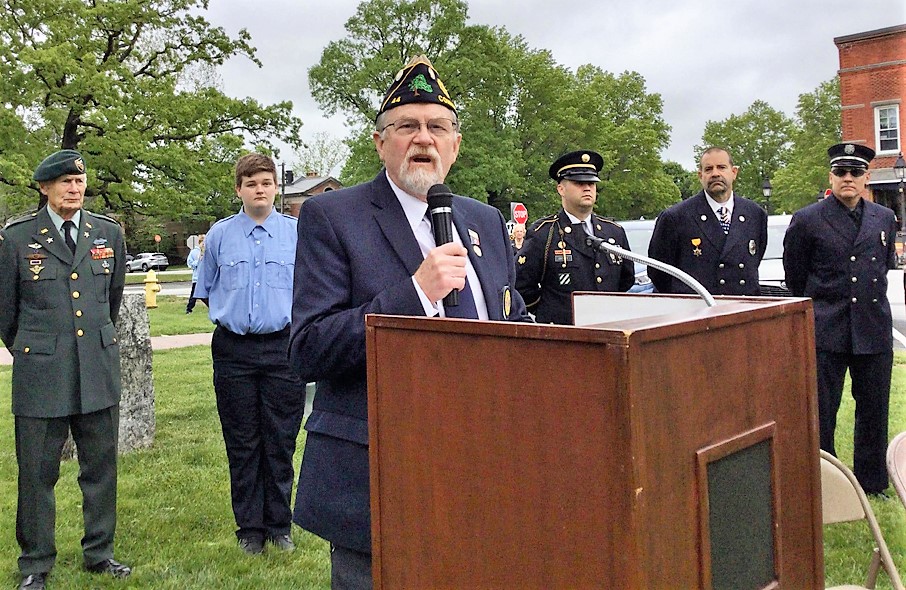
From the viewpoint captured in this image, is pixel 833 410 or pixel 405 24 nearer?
pixel 833 410

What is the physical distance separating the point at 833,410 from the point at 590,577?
4.32m

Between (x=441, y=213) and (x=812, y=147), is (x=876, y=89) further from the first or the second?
(x=812, y=147)

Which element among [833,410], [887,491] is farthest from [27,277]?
[887,491]

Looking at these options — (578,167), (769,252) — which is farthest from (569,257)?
(769,252)

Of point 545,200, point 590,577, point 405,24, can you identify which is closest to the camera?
point 590,577

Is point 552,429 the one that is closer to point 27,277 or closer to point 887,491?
point 27,277

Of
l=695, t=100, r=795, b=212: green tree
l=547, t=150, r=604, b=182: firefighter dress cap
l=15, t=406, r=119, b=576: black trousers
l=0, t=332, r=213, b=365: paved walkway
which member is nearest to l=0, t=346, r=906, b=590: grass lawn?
l=15, t=406, r=119, b=576: black trousers

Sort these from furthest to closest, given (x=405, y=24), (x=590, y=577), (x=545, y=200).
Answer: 1. (x=545, y=200)
2. (x=405, y=24)
3. (x=590, y=577)

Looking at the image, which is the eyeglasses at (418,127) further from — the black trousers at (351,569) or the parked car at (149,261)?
A: the parked car at (149,261)

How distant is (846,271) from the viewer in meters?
4.82

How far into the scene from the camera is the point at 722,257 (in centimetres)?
471

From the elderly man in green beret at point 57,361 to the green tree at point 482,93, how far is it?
353 inches

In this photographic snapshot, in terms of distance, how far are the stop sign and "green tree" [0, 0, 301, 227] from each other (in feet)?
20.4

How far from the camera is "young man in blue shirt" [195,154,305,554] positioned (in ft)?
13.7
